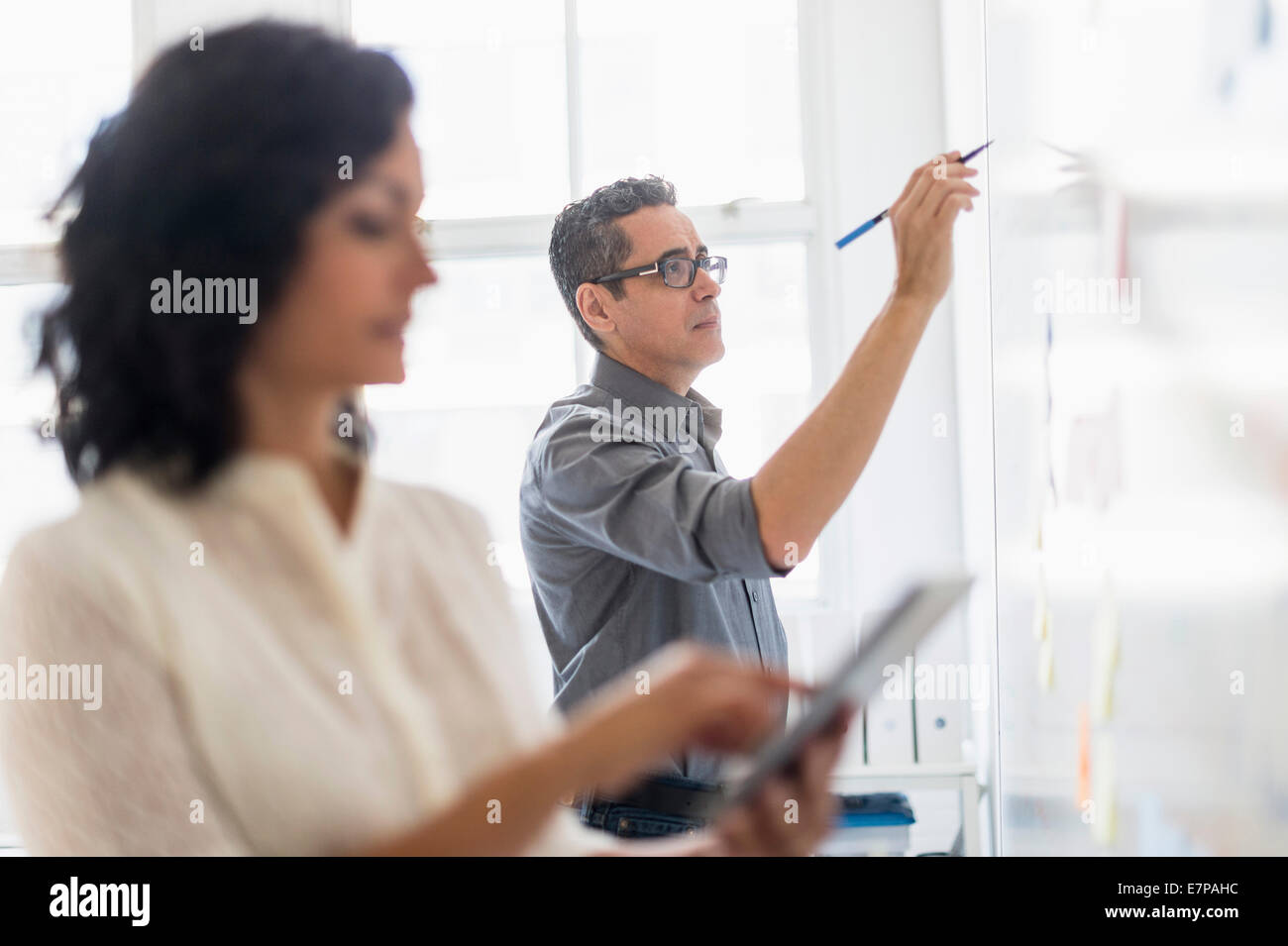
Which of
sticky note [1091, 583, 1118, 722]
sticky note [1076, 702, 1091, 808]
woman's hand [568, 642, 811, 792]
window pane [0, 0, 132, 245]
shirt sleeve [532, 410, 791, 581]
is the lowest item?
sticky note [1076, 702, 1091, 808]

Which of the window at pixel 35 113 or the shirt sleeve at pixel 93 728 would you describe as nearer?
the shirt sleeve at pixel 93 728

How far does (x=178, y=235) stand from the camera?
53 cm

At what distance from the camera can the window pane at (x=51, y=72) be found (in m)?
2.82

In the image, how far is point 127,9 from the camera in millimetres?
2824

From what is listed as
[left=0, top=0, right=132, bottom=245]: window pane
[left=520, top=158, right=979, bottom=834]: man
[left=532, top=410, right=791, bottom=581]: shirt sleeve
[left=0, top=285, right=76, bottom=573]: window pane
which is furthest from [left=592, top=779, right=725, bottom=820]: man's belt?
[left=0, top=0, right=132, bottom=245]: window pane

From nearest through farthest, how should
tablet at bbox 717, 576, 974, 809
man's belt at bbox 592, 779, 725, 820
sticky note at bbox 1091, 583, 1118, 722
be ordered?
tablet at bbox 717, 576, 974, 809 → sticky note at bbox 1091, 583, 1118, 722 → man's belt at bbox 592, 779, 725, 820

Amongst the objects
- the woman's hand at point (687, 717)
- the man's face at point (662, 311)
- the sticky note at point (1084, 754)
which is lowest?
the sticky note at point (1084, 754)

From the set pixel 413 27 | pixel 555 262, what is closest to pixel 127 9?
pixel 413 27

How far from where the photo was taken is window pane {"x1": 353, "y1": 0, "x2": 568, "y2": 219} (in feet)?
9.02

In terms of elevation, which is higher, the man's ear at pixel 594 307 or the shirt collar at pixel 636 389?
the man's ear at pixel 594 307

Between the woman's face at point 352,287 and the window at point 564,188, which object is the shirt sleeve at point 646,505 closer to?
the woman's face at point 352,287

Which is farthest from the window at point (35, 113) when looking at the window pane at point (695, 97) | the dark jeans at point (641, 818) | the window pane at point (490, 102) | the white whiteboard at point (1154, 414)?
the white whiteboard at point (1154, 414)

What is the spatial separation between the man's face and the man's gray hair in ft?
0.04

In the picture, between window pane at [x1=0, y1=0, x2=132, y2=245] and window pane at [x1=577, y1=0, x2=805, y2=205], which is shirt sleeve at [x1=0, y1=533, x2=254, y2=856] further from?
window pane at [x1=0, y1=0, x2=132, y2=245]
